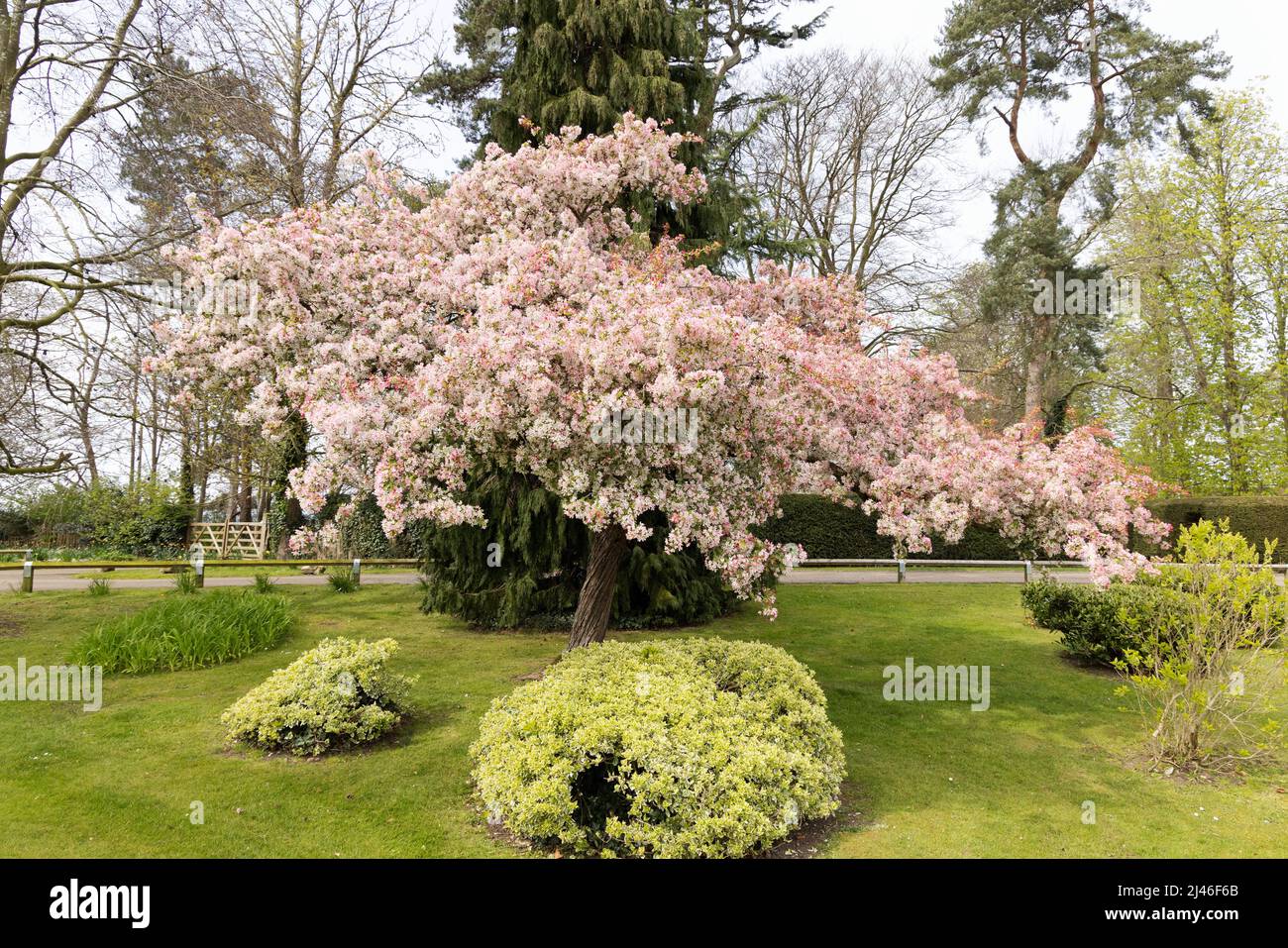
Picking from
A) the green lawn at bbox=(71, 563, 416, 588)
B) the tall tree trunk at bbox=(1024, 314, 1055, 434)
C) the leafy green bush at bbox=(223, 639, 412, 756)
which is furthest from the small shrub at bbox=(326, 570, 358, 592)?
the tall tree trunk at bbox=(1024, 314, 1055, 434)

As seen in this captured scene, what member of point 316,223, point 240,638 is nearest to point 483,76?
point 316,223

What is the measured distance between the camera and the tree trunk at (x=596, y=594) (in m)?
8.50

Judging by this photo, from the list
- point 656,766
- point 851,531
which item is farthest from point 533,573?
point 851,531

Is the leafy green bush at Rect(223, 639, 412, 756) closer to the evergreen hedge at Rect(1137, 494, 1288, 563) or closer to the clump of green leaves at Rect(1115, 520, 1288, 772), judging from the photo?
the clump of green leaves at Rect(1115, 520, 1288, 772)

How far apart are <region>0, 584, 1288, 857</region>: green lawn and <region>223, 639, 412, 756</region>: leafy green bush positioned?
24 centimetres

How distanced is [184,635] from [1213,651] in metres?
11.8

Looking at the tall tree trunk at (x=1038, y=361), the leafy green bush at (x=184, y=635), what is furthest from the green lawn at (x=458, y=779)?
the tall tree trunk at (x=1038, y=361)

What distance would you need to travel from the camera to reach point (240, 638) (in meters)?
10.2

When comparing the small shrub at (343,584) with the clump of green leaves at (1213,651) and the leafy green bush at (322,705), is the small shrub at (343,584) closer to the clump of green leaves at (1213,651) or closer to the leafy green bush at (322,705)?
the leafy green bush at (322,705)

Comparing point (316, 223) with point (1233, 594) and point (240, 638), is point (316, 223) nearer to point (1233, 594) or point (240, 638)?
point (240, 638)

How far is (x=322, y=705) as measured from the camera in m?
6.82

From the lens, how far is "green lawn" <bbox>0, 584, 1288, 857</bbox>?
5.25m

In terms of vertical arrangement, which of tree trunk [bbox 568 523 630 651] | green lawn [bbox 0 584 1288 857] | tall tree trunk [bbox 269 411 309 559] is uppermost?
tall tree trunk [bbox 269 411 309 559]
